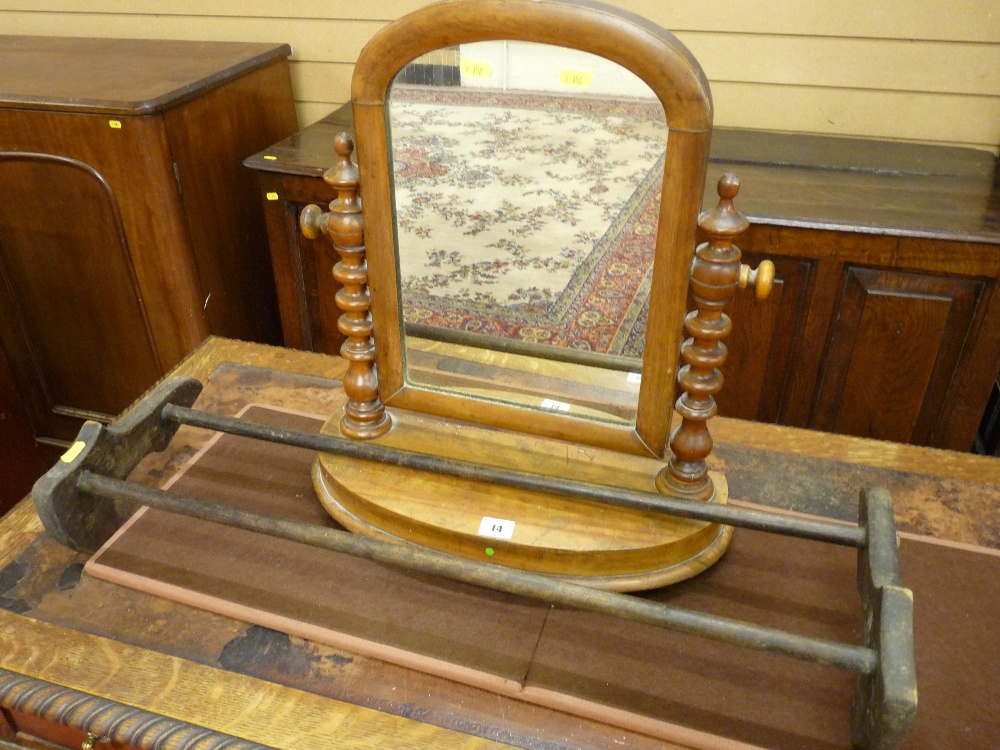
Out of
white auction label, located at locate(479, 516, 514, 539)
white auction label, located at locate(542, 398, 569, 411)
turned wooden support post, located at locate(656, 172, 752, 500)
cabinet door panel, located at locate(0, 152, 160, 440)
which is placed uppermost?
turned wooden support post, located at locate(656, 172, 752, 500)

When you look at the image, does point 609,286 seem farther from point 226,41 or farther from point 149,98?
point 226,41

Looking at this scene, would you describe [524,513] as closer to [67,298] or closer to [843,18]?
[843,18]

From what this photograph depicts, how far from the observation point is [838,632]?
70cm

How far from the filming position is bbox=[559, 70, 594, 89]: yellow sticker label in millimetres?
744

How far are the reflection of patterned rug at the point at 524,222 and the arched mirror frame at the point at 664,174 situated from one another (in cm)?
6

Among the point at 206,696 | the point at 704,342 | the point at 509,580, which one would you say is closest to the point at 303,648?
the point at 206,696

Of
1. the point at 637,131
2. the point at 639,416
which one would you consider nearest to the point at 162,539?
the point at 639,416

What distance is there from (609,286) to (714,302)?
22cm

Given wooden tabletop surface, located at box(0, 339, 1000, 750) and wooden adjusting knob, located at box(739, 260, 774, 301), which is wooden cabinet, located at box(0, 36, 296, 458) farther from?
wooden adjusting knob, located at box(739, 260, 774, 301)

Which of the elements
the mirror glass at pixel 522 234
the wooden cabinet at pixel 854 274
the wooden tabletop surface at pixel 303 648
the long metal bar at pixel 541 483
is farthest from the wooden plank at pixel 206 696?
the wooden cabinet at pixel 854 274

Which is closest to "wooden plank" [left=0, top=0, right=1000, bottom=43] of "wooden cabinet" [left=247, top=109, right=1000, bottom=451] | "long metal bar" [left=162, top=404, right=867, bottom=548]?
"wooden cabinet" [left=247, top=109, right=1000, bottom=451]

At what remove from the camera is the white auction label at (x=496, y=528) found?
29.4 inches

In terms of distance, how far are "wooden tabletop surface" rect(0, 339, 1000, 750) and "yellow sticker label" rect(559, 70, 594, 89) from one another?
0.45 meters

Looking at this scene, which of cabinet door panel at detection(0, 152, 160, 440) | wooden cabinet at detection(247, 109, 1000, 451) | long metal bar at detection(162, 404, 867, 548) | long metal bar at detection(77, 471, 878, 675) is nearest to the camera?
long metal bar at detection(77, 471, 878, 675)
